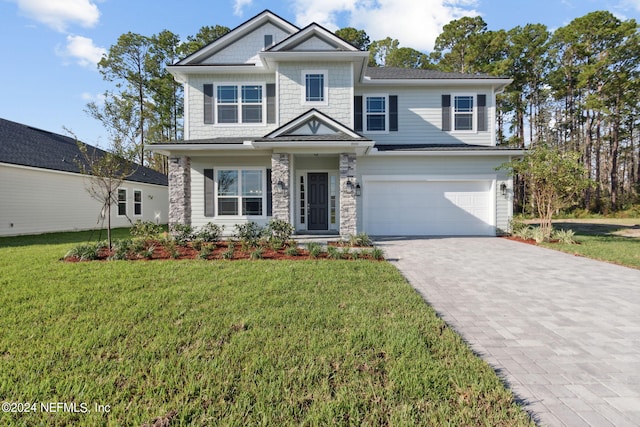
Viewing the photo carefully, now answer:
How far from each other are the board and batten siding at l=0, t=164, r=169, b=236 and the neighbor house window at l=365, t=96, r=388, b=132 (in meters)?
10.7

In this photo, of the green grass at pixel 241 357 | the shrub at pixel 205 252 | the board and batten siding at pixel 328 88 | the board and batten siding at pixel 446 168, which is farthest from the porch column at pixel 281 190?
the green grass at pixel 241 357

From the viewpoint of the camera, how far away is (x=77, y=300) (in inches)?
168

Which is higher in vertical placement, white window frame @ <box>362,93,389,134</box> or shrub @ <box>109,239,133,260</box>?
white window frame @ <box>362,93,389,134</box>

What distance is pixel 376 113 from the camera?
40.1 feet

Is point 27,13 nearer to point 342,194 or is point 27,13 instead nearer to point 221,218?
point 221,218

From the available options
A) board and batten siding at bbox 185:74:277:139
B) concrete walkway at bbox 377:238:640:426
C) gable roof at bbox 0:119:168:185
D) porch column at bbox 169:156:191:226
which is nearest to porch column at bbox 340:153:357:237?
concrete walkway at bbox 377:238:640:426

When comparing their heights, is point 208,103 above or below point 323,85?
below

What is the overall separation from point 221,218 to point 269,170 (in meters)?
2.61

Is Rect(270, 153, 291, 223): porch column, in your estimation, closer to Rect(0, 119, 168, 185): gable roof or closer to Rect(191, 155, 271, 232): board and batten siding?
Rect(191, 155, 271, 232): board and batten siding

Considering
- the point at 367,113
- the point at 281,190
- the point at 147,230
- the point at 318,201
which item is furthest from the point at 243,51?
the point at 147,230

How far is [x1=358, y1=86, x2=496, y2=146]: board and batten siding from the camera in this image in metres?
12.2

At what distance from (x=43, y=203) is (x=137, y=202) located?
5.13 metres

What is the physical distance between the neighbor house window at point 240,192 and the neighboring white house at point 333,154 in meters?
0.04

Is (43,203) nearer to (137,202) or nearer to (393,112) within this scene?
(137,202)
